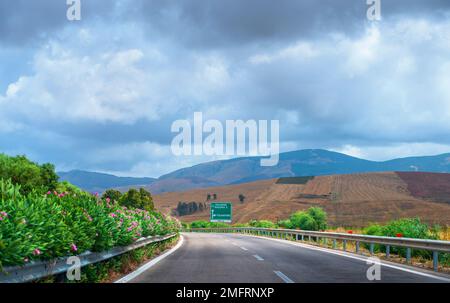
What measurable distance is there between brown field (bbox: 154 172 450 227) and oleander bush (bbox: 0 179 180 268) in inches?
2461

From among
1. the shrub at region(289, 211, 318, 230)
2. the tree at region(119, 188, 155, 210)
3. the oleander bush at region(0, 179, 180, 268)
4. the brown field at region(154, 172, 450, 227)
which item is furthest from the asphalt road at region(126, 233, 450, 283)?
the tree at region(119, 188, 155, 210)

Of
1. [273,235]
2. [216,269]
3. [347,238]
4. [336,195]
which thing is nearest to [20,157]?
[273,235]

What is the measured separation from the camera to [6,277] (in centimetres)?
667

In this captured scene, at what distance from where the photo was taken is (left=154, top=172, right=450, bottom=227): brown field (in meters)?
82.2

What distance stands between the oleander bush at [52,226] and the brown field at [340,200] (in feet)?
205

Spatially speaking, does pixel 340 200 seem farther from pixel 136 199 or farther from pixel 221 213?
pixel 136 199

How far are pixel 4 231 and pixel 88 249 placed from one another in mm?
3327

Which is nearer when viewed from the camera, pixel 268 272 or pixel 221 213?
pixel 268 272

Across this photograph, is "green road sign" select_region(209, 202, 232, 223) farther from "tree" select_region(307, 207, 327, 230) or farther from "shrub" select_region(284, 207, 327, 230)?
"tree" select_region(307, 207, 327, 230)

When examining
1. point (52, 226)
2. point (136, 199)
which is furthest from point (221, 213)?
point (52, 226)

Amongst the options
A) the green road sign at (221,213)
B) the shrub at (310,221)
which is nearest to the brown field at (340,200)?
the green road sign at (221,213)

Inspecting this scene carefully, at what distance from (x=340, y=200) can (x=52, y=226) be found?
96.7 meters

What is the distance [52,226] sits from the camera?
8477mm

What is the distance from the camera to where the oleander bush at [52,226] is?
277 inches
